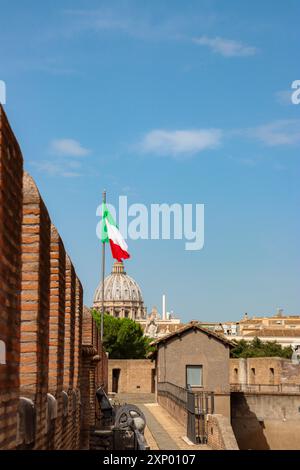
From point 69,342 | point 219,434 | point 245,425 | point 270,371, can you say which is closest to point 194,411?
point 219,434

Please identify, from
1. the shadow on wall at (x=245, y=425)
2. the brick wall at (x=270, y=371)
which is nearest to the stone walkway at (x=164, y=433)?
the shadow on wall at (x=245, y=425)

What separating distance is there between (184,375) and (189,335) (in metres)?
2.18

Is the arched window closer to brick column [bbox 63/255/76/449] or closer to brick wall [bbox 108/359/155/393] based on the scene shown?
brick column [bbox 63/255/76/449]

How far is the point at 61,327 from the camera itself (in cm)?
917

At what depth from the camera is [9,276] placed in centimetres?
555

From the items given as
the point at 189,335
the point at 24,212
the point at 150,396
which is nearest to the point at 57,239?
the point at 24,212

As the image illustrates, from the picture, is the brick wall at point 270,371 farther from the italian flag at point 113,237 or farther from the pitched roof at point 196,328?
the italian flag at point 113,237

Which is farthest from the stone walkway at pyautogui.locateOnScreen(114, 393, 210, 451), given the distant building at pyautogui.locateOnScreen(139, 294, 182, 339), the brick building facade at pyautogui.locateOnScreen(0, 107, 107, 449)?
the distant building at pyautogui.locateOnScreen(139, 294, 182, 339)

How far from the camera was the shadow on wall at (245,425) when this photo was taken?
37812mm

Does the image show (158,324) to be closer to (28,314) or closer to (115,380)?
(115,380)

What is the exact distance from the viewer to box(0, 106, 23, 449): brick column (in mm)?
5207

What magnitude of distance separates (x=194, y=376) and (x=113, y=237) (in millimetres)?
12253

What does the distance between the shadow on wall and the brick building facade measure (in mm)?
28746
